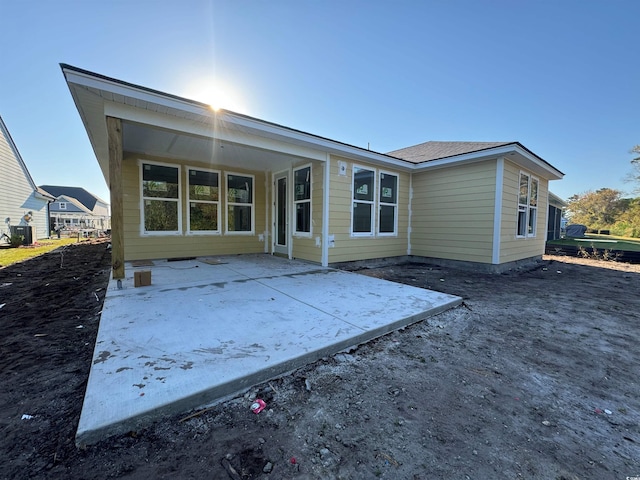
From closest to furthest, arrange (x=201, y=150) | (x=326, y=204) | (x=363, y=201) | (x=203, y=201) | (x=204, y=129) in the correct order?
(x=204, y=129) < (x=326, y=204) < (x=201, y=150) < (x=363, y=201) < (x=203, y=201)

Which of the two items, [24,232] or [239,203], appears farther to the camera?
[24,232]

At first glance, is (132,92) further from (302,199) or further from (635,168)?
(635,168)

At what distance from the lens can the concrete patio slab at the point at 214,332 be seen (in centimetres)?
158

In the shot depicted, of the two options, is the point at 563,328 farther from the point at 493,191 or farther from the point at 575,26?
the point at 575,26

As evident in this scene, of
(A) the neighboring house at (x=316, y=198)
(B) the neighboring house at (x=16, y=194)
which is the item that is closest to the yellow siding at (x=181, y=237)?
(A) the neighboring house at (x=316, y=198)

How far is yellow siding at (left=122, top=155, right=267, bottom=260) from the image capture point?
6.49 m

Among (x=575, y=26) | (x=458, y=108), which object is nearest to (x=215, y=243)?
(x=458, y=108)

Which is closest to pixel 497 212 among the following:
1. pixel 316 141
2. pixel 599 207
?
pixel 316 141

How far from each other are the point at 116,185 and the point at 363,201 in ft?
17.1

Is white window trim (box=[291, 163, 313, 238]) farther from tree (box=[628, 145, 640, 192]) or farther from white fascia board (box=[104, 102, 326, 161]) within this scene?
tree (box=[628, 145, 640, 192])

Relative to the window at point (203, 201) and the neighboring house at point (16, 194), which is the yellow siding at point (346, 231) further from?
the neighboring house at point (16, 194)

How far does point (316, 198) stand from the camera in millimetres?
6402

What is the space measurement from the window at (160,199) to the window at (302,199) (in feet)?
10.5

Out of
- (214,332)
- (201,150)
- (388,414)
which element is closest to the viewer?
(388,414)
